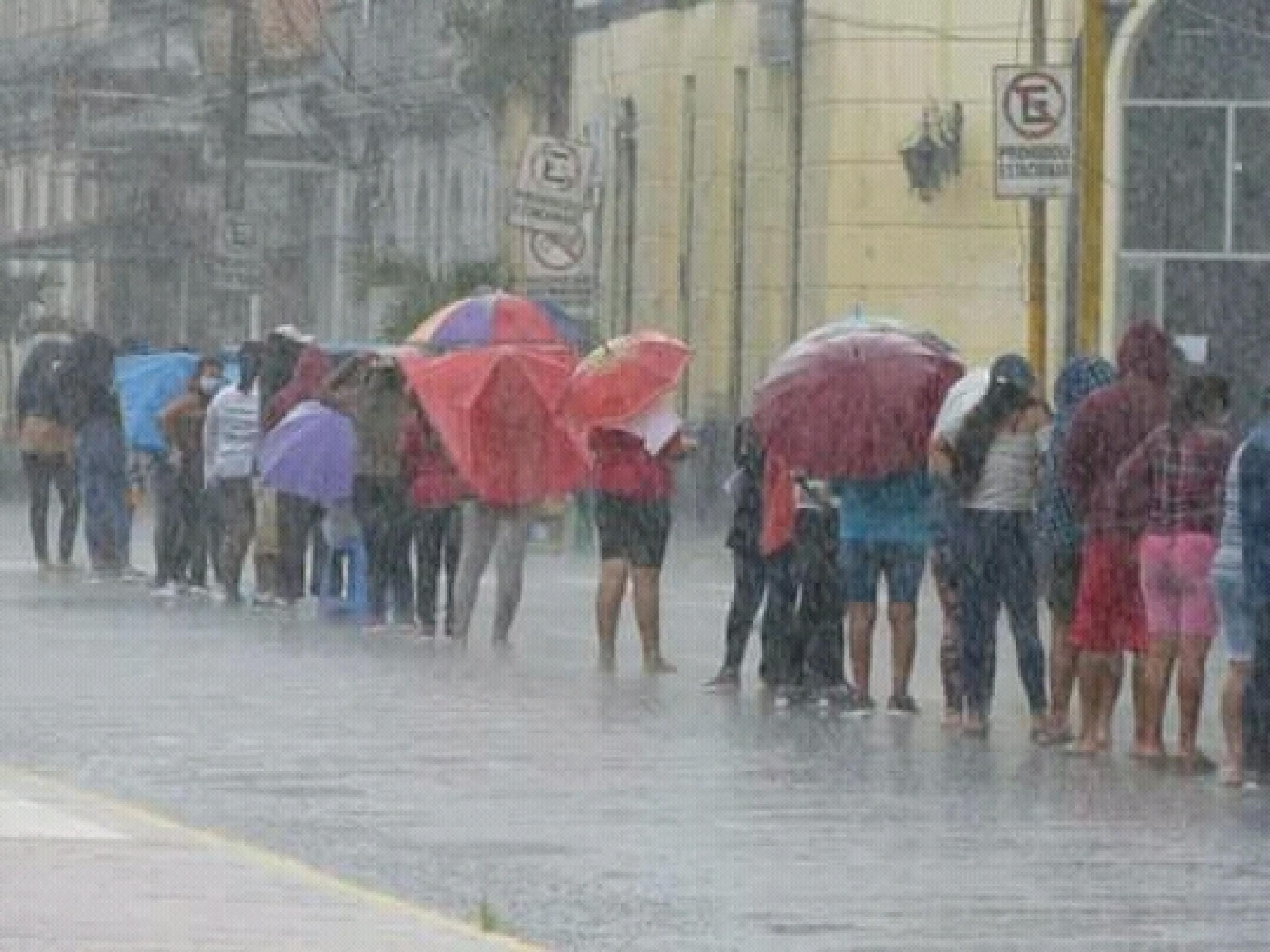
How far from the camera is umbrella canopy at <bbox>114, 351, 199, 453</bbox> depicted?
33.3 meters

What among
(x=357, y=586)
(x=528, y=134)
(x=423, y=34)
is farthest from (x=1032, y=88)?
(x=423, y=34)

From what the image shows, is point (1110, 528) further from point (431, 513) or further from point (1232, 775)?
point (431, 513)

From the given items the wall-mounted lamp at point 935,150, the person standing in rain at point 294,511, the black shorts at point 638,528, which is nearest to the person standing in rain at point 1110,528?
the black shorts at point 638,528

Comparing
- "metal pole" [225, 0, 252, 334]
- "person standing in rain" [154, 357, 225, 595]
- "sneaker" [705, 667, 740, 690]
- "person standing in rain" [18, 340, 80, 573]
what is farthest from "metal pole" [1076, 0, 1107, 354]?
"metal pole" [225, 0, 252, 334]

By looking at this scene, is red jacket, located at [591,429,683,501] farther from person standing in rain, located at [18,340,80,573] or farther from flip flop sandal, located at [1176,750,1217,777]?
person standing in rain, located at [18,340,80,573]

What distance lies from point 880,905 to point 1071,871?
118 cm

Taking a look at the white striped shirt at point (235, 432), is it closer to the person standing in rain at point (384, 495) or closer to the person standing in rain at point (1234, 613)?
the person standing in rain at point (384, 495)

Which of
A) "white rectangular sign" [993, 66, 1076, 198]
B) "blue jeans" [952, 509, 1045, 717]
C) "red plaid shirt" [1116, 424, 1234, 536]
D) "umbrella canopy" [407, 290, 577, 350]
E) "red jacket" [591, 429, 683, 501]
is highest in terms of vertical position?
"white rectangular sign" [993, 66, 1076, 198]

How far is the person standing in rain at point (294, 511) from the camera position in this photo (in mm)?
29984

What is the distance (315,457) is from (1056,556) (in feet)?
30.1

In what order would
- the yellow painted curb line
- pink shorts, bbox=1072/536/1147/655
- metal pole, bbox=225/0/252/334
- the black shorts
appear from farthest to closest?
metal pole, bbox=225/0/252/334 → the black shorts → pink shorts, bbox=1072/536/1147/655 → the yellow painted curb line

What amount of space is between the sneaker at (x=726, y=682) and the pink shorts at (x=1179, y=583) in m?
4.28

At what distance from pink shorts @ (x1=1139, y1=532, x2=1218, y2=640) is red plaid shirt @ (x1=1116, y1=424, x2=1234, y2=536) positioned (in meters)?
0.05

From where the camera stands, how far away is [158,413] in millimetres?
33125
